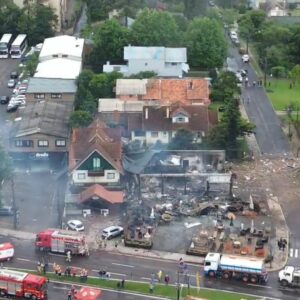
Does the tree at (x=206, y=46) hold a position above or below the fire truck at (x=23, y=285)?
above

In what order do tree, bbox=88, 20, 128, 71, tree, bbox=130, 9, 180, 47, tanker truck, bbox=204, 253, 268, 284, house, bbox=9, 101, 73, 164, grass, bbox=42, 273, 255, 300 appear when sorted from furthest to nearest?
tree, bbox=130, 9, 180, 47 < tree, bbox=88, 20, 128, 71 < house, bbox=9, 101, 73, 164 < tanker truck, bbox=204, 253, 268, 284 < grass, bbox=42, 273, 255, 300

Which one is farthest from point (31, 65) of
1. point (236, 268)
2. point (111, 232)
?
point (236, 268)

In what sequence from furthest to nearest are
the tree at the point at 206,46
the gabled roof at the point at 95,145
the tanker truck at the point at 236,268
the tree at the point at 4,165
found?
the tree at the point at 206,46 → the gabled roof at the point at 95,145 → the tree at the point at 4,165 → the tanker truck at the point at 236,268

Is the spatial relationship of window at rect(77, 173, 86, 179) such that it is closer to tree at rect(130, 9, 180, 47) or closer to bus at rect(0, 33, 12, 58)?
tree at rect(130, 9, 180, 47)

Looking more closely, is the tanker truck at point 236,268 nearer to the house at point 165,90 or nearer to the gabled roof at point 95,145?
the gabled roof at point 95,145

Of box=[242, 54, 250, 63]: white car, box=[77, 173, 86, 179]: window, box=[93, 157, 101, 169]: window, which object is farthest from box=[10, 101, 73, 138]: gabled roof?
box=[242, 54, 250, 63]: white car

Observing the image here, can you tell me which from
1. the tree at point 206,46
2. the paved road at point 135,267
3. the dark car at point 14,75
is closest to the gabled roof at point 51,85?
the dark car at point 14,75
